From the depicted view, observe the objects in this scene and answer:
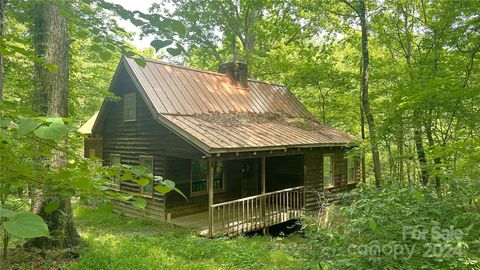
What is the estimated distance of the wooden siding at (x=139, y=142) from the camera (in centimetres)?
1151

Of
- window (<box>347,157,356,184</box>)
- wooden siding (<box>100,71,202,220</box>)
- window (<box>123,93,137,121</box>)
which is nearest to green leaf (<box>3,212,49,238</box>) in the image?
wooden siding (<box>100,71,202,220</box>)

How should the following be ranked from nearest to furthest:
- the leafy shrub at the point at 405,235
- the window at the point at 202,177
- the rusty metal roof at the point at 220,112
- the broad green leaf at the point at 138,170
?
the broad green leaf at the point at 138,170, the leafy shrub at the point at 405,235, the rusty metal roof at the point at 220,112, the window at the point at 202,177

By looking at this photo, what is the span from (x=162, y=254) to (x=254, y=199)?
580 cm

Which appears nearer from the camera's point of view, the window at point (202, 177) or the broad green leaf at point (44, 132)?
the broad green leaf at point (44, 132)

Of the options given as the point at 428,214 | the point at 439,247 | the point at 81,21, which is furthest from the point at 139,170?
the point at 428,214

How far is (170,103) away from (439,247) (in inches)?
380

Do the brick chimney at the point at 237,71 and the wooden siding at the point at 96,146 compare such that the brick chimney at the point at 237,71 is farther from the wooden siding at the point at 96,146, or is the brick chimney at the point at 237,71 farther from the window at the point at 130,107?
the wooden siding at the point at 96,146

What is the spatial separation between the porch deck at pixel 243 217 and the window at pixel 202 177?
0.95 metres

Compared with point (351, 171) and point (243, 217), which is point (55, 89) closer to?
point (243, 217)

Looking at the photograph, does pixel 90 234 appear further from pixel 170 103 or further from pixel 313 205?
pixel 313 205

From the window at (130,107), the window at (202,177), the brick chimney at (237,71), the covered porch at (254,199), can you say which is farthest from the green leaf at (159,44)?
the brick chimney at (237,71)

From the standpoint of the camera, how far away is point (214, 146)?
9008 millimetres

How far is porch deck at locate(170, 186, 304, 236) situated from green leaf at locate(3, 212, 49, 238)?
872cm

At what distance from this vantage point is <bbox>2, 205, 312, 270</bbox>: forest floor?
708 cm
